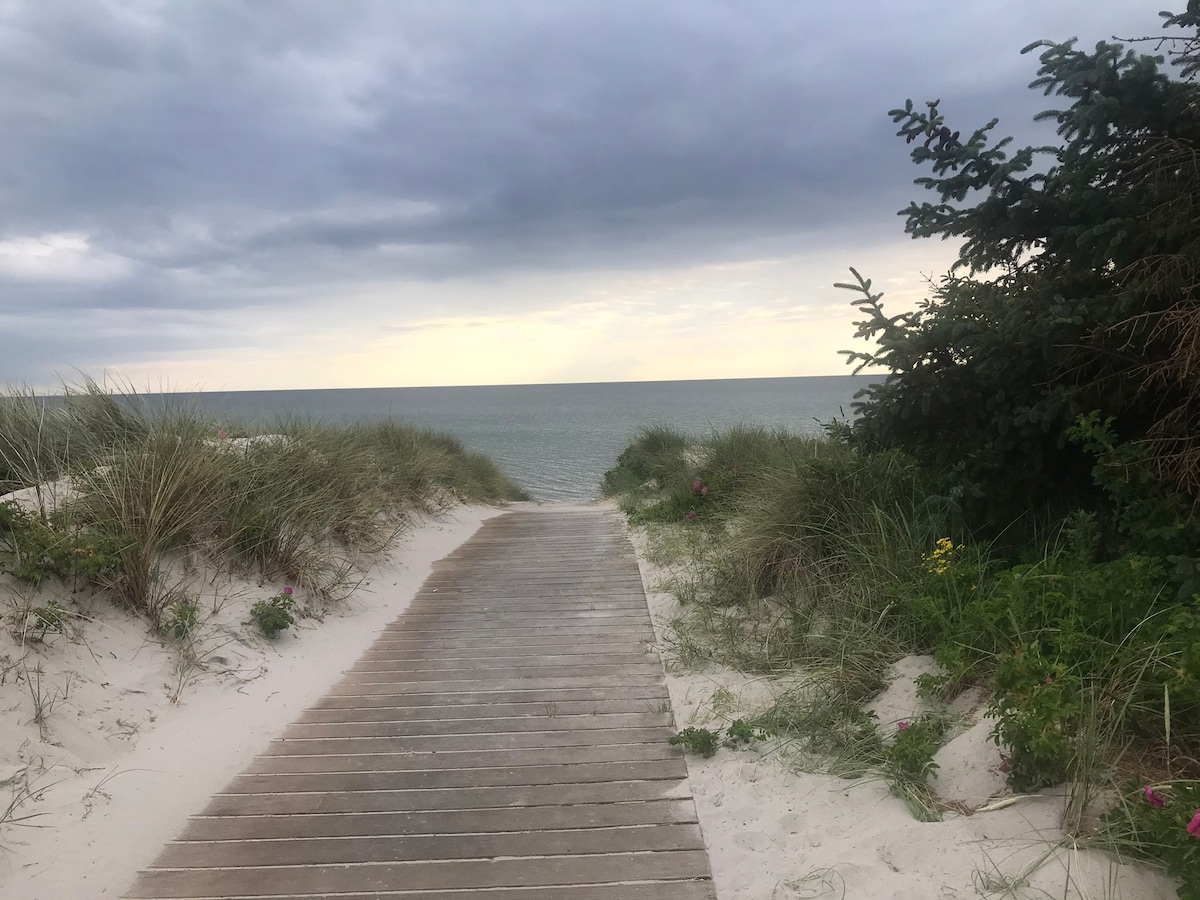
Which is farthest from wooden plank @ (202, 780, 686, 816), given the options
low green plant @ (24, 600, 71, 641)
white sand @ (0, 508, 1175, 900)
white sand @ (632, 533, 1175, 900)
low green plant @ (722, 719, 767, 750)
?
Result: low green plant @ (24, 600, 71, 641)

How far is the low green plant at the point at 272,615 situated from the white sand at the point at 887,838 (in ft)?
9.57

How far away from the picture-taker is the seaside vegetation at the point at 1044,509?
2.61 meters

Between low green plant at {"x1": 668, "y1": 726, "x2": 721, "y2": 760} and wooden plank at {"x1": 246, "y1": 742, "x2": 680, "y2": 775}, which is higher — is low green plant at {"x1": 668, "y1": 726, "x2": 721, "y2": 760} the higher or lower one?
the higher one

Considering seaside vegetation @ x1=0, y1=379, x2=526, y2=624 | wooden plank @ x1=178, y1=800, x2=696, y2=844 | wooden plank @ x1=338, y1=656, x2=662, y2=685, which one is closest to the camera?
wooden plank @ x1=178, y1=800, x2=696, y2=844

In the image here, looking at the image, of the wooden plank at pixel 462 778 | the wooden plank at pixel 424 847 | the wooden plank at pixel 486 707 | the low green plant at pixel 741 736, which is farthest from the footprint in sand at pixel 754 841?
the wooden plank at pixel 486 707

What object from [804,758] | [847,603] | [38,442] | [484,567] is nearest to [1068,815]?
[804,758]

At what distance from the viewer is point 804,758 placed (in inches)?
132

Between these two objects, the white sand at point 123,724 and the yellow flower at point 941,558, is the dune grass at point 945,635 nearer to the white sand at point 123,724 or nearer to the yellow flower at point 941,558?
the yellow flower at point 941,558

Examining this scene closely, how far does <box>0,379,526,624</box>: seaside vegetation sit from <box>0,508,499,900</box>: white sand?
19 centimetres

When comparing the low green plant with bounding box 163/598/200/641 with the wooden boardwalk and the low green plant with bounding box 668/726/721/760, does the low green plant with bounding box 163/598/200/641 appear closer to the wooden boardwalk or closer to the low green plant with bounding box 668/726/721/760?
the wooden boardwalk

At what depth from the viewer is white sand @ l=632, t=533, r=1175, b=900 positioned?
225 cm

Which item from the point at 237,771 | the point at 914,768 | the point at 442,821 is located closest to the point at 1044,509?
the point at 914,768

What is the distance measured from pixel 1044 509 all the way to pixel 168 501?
5.49m

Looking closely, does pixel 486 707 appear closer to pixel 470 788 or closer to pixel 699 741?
pixel 470 788
